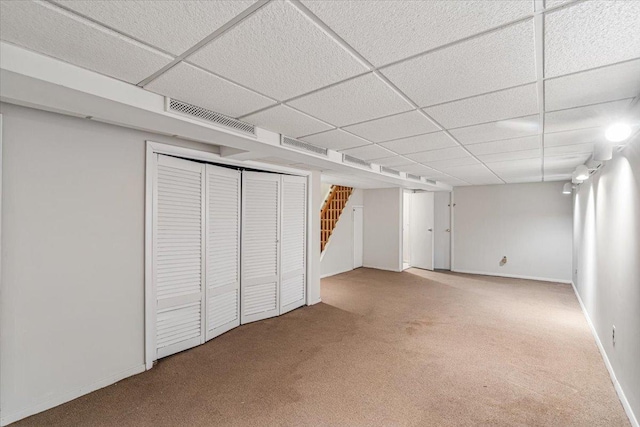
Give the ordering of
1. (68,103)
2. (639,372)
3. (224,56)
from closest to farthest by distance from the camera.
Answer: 1. (224,56)
2. (68,103)
3. (639,372)

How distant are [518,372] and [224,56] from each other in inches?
135

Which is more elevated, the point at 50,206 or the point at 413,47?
the point at 413,47

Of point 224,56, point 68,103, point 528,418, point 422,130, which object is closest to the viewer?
point 224,56

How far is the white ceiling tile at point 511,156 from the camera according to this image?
11.5ft

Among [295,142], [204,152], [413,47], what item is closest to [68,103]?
[204,152]

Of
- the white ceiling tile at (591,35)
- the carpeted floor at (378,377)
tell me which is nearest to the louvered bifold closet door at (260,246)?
the carpeted floor at (378,377)

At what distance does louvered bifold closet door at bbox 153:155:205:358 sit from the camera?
2.90 m

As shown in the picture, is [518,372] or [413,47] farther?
[518,372]

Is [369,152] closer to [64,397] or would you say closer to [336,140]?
[336,140]

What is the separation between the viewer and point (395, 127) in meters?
2.56

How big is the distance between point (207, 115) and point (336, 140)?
50.5 inches

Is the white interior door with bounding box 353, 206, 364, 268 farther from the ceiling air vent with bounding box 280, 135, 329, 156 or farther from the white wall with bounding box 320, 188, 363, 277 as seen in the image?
the ceiling air vent with bounding box 280, 135, 329, 156

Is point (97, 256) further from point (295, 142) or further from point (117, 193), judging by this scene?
point (295, 142)

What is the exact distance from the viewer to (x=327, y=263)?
22.4ft
